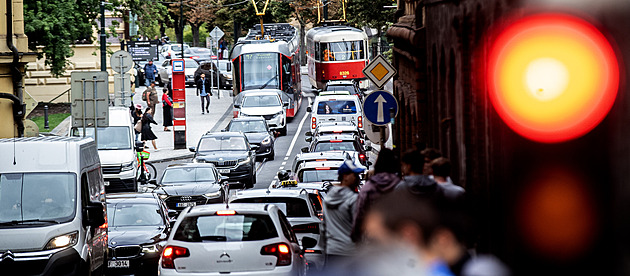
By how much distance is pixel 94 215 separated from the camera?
1490cm

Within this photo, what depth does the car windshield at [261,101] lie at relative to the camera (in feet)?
152

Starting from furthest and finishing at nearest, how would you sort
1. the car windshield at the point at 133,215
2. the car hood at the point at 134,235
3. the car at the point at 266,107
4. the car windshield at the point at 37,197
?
the car at the point at 266,107 < the car windshield at the point at 133,215 < the car hood at the point at 134,235 < the car windshield at the point at 37,197

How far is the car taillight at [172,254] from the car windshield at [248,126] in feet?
84.1

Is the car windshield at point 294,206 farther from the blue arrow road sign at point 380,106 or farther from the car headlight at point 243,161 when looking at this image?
the car headlight at point 243,161

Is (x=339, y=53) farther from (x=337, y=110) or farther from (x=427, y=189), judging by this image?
(x=427, y=189)

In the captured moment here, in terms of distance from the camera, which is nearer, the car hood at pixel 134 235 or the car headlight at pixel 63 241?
the car headlight at pixel 63 241

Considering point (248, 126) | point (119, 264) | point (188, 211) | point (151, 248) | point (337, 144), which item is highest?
point (248, 126)

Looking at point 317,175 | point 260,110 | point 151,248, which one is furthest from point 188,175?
point 260,110

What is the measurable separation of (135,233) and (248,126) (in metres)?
20.5

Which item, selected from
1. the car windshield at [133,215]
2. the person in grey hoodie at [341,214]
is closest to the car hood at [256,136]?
the car windshield at [133,215]

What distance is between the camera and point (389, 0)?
58.1m

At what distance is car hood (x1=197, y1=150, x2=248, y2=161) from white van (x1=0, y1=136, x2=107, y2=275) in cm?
1565

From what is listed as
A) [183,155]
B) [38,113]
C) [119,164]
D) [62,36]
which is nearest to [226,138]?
[119,164]

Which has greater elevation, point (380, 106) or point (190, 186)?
point (380, 106)
